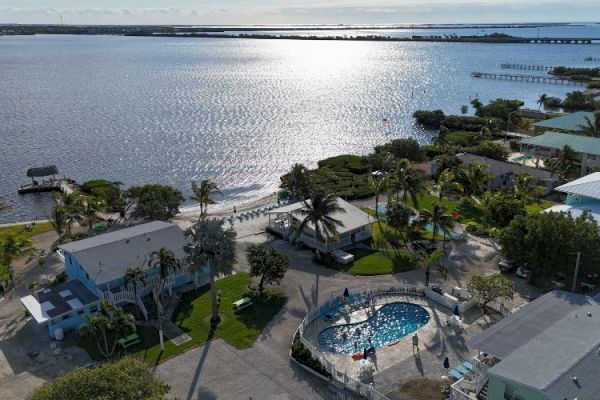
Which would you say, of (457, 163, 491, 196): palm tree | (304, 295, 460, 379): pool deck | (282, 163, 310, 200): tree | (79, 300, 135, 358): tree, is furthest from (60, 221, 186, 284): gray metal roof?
(457, 163, 491, 196): palm tree

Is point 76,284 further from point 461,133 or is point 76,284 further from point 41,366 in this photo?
point 461,133

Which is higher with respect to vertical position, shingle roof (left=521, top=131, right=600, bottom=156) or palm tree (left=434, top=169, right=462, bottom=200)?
shingle roof (left=521, top=131, right=600, bottom=156)

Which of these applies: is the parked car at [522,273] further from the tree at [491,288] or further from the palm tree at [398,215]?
the palm tree at [398,215]

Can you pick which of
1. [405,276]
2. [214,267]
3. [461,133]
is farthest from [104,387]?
[461,133]

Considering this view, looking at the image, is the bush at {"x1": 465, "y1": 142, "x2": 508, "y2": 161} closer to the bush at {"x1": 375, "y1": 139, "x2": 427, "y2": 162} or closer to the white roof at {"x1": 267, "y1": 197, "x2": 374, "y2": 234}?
the bush at {"x1": 375, "y1": 139, "x2": 427, "y2": 162}

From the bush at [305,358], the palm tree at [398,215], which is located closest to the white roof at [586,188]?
the palm tree at [398,215]

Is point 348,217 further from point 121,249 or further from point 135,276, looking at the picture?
point 135,276
